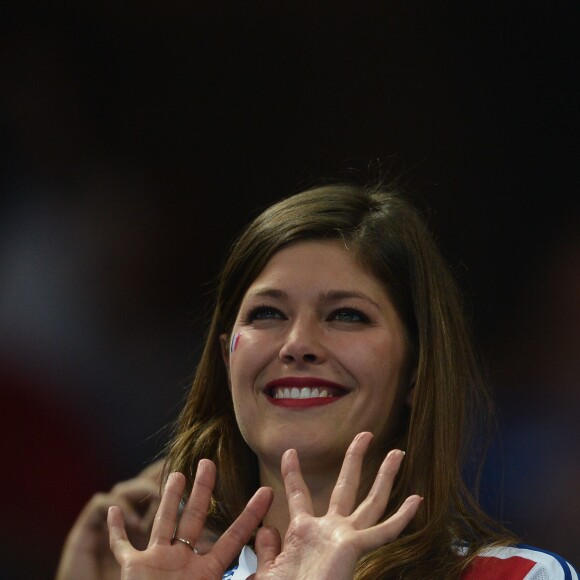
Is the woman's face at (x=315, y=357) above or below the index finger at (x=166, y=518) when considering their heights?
above

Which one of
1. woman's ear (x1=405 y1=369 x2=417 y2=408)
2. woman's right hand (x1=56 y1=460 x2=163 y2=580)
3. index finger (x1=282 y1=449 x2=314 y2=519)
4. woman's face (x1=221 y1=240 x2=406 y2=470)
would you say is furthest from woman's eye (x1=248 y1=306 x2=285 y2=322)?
woman's right hand (x1=56 y1=460 x2=163 y2=580)

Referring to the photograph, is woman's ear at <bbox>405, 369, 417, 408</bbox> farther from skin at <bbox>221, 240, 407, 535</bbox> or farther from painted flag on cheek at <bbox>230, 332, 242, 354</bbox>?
painted flag on cheek at <bbox>230, 332, 242, 354</bbox>

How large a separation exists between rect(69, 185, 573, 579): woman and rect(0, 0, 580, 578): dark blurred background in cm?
66

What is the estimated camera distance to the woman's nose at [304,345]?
1.86 metres

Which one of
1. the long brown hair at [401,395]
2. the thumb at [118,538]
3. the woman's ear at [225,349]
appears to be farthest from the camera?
the woman's ear at [225,349]

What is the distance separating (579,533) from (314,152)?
48.5 inches

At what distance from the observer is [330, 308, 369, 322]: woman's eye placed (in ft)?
6.32

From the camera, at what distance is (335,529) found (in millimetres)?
1450

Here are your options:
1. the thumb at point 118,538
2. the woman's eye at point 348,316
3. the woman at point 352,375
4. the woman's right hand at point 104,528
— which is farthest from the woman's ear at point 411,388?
the woman's right hand at point 104,528

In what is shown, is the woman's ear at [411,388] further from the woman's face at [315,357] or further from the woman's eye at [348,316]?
the woman's eye at [348,316]

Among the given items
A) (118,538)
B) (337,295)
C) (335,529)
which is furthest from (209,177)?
(335,529)

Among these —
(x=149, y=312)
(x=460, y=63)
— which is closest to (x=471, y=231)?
(x=460, y=63)

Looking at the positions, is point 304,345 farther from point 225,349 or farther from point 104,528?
point 104,528

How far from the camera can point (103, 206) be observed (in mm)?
3049
